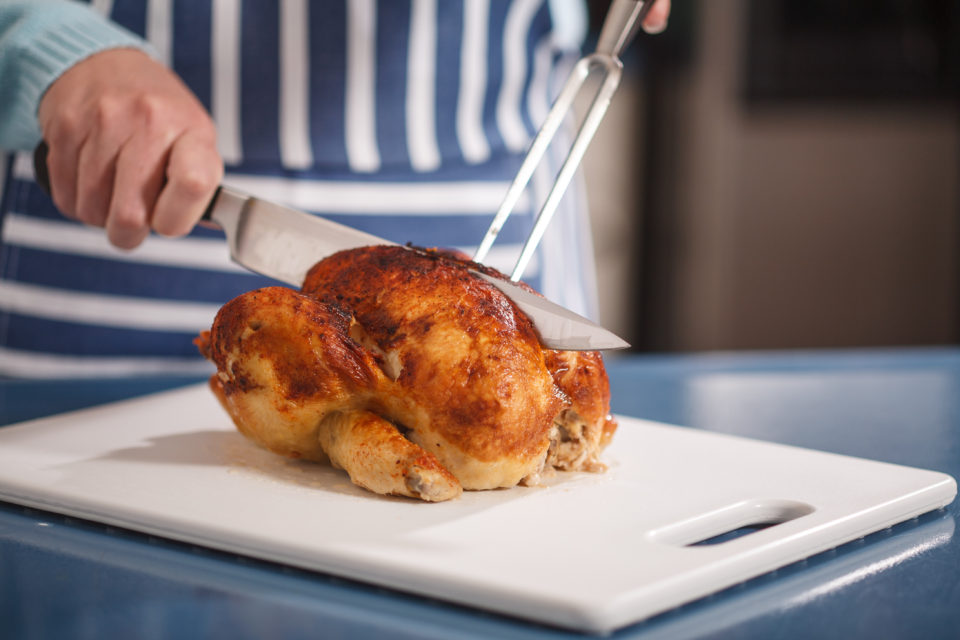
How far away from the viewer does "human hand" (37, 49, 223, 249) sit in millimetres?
1354

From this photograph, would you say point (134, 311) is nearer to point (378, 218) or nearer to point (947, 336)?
point (378, 218)

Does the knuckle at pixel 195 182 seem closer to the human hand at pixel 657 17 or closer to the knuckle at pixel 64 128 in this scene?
the knuckle at pixel 64 128

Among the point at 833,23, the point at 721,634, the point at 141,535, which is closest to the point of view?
the point at 721,634

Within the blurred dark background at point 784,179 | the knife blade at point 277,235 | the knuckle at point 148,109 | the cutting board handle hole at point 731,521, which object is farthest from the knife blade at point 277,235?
the blurred dark background at point 784,179

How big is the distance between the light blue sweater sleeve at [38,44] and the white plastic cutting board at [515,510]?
1.64ft

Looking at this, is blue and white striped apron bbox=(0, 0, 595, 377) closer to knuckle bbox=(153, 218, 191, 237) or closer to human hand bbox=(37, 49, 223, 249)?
human hand bbox=(37, 49, 223, 249)

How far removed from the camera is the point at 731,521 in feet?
3.45

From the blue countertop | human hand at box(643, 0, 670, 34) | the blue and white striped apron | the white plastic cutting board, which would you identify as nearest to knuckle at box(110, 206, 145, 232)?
the white plastic cutting board

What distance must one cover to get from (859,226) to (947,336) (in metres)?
0.55

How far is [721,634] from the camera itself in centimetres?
77

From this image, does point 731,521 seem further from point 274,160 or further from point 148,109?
point 274,160

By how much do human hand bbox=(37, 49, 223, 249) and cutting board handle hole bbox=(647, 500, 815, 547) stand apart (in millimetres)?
718

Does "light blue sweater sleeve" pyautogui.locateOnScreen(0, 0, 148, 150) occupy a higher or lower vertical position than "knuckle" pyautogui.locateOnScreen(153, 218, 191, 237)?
higher

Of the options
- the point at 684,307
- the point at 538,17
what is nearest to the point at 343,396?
the point at 538,17
